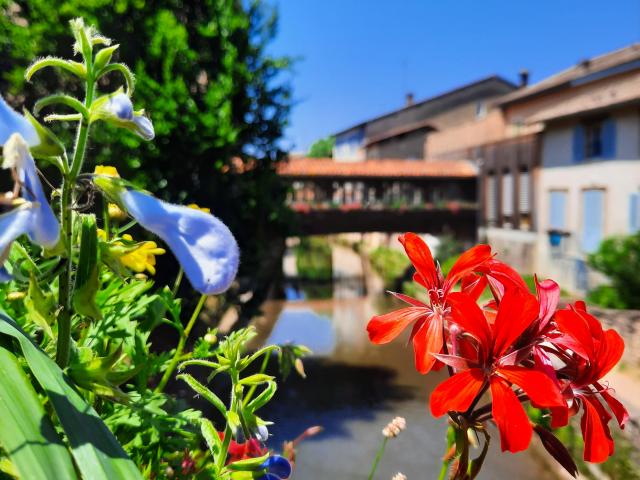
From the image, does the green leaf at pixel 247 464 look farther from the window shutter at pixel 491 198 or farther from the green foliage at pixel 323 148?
the green foliage at pixel 323 148

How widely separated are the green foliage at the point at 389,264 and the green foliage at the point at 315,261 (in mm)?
2447

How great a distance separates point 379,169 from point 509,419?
19994mm

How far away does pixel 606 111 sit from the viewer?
13703 millimetres

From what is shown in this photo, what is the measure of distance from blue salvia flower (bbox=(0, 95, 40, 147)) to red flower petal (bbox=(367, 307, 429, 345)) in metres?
0.51

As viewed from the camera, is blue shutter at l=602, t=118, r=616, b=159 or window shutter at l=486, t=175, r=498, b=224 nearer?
blue shutter at l=602, t=118, r=616, b=159

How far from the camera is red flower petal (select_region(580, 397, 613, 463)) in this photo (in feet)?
2.24

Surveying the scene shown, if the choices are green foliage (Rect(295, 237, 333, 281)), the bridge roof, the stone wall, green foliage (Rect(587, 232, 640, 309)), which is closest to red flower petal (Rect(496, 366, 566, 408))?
the stone wall

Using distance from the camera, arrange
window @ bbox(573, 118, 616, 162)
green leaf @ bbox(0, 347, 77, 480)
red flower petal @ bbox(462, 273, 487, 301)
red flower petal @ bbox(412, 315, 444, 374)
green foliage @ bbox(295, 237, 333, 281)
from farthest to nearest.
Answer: green foliage @ bbox(295, 237, 333, 281)
window @ bbox(573, 118, 616, 162)
red flower petal @ bbox(462, 273, 487, 301)
red flower petal @ bbox(412, 315, 444, 374)
green leaf @ bbox(0, 347, 77, 480)

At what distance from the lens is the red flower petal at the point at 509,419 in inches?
24.0

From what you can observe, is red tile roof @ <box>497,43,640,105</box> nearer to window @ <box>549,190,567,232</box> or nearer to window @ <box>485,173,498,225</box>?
window @ <box>485,173,498,225</box>

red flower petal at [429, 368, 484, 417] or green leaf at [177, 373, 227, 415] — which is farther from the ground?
red flower petal at [429, 368, 484, 417]

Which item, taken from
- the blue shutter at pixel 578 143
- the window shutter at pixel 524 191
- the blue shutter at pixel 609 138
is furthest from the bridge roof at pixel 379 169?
the blue shutter at pixel 609 138

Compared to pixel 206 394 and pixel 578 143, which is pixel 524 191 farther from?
pixel 206 394

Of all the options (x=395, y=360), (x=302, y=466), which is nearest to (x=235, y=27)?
(x=302, y=466)
